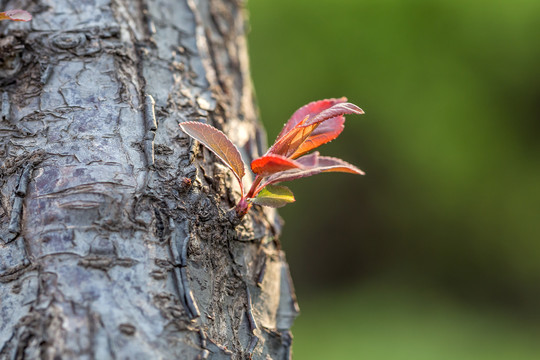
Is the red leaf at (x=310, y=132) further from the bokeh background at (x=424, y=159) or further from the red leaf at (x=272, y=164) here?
the bokeh background at (x=424, y=159)

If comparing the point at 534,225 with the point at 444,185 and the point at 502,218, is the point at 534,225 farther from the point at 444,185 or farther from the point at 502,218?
the point at 444,185

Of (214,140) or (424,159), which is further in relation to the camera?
(424,159)

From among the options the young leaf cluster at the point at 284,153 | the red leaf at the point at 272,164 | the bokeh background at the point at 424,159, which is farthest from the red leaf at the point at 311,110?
the bokeh background at the point at 424,159

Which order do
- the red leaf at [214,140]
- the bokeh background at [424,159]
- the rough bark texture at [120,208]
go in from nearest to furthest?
the rough bark texture at [120,208] < the red leaf at [214,140] < the bokeh background at [424,159]

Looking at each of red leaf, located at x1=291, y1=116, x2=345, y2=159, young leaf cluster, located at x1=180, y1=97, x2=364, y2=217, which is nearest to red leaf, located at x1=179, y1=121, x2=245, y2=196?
young leaf cluster, located at x1=180, y1=97, x2=364, y2=217

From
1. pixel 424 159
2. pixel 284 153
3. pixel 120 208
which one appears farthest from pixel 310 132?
pixel 424 159

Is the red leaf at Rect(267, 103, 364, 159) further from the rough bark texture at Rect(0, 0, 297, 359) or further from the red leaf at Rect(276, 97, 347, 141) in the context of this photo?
the rough bark texture at Rect(0, 0, 297, 359)

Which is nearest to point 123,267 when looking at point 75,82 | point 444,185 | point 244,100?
point 75,82

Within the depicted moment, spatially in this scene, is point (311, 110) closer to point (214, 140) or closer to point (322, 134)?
point (322, 134)
